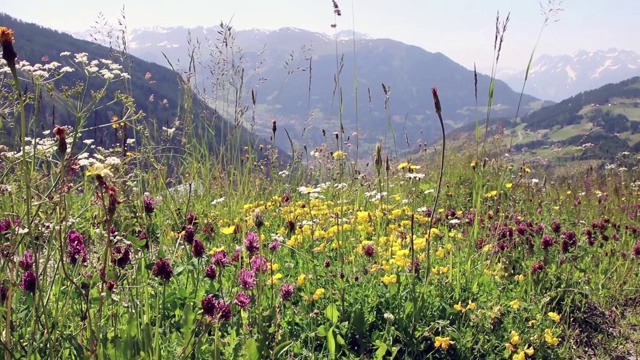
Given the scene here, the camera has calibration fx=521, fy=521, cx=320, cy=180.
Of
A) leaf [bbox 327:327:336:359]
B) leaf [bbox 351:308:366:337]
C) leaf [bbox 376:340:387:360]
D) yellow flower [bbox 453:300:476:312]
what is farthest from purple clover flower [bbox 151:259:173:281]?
A: yellow flower [bbox 453:300:476:312]

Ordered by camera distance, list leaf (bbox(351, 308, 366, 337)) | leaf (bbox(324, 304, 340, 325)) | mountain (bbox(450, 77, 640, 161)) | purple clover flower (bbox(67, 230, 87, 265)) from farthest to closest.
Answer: mountain (bbox(450, 77, 640, 161)), leaf (bbox(351, 308, 366, 337)), leaf (bbox(324, 304, 340, 325)), purple clover flower (bbox(67, 230, 87, 265))

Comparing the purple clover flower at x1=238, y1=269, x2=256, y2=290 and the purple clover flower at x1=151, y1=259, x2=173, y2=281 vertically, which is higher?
the purple clover flower at x1=151, y1=259, x2=173, y2=281

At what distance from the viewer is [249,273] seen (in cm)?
221

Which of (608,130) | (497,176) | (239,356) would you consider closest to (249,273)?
(239,356)

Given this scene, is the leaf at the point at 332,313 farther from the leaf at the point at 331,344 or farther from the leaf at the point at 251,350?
the leaf at the point at 251,350

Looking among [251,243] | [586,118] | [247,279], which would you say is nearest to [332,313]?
[247,279]

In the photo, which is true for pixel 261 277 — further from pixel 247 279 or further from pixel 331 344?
pixel 331 344

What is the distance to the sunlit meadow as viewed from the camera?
1.84m

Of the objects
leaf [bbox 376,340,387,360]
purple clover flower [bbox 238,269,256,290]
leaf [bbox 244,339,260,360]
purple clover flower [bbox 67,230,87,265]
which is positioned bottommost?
leaf [bbox 376,340,387,360]

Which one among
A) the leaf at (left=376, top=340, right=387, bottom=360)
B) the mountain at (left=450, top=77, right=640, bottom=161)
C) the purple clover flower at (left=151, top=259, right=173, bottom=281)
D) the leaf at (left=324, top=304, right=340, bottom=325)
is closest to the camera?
the purple clover flower at (left=151, top=259, right=173, bottom=281)

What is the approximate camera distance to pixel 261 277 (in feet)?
6.64

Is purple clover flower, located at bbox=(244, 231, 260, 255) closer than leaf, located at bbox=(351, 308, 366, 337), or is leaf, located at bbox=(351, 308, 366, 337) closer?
purple clover flower, located at bbox=(244, 231, 260, 255)

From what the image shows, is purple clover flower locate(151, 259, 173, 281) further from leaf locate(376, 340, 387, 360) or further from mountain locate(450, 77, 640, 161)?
mountain locate(450, 77, 640, 161)

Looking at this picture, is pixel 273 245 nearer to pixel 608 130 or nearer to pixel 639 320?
pixel 639 320
